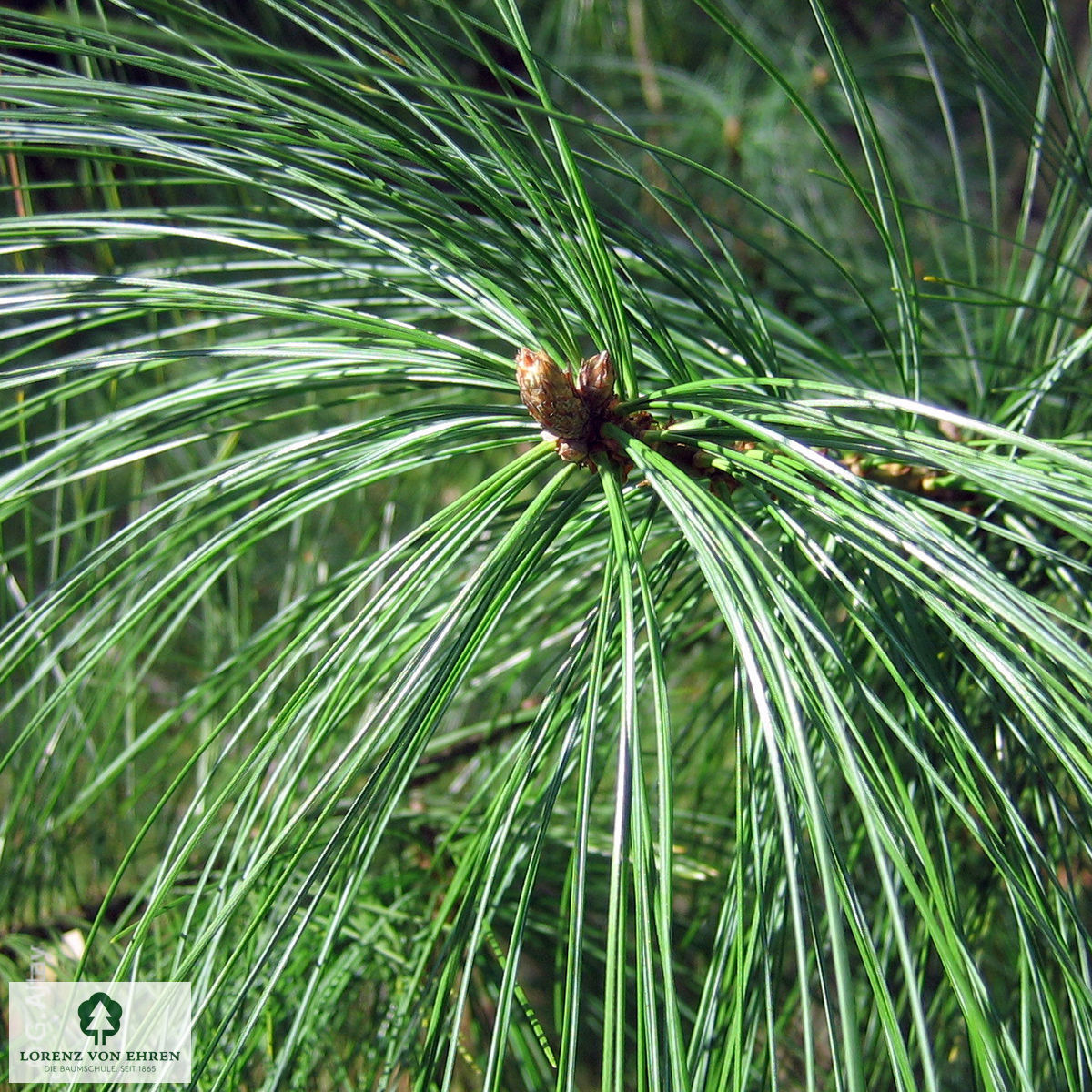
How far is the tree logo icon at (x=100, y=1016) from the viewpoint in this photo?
0.39m

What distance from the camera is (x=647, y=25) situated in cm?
112

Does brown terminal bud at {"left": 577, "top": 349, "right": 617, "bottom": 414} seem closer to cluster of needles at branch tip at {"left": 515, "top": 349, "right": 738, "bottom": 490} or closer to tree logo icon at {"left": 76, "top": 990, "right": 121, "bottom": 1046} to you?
cluster of needles at branch tip at {"left": 515, "top": 349, "right": 738, "bottom": 490}

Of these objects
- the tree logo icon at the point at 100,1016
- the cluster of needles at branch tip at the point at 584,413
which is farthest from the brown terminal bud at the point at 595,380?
the tree logo icon at the point at 100,1016

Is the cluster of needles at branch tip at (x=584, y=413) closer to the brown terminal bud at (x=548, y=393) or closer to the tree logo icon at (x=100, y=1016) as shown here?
the brown terminal bud at (x=548, y=393)

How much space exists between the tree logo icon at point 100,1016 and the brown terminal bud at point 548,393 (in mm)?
289

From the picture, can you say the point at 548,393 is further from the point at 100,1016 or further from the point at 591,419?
the point at 100,1016

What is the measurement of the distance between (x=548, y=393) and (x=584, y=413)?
23mm

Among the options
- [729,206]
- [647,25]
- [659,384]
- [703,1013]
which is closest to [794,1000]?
[703,1013]

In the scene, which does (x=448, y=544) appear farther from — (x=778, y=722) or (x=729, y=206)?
(x=729, y=206)

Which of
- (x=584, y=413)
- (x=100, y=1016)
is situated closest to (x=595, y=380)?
(x=584, y=413)

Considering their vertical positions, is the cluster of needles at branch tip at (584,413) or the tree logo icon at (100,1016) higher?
the cluster of needles at branch tip at (584,413)

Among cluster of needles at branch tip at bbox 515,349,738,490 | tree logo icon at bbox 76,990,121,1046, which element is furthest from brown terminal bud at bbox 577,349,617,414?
tree logo icon at bbox 76,990,121,1046

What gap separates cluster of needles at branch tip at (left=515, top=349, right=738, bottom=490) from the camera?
338 millimetres

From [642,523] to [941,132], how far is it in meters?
1.13
